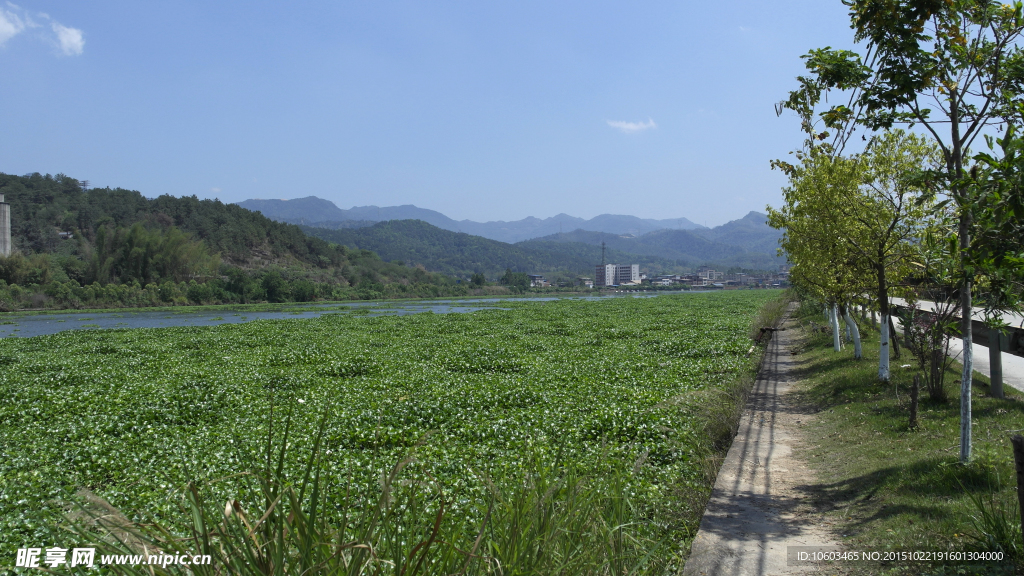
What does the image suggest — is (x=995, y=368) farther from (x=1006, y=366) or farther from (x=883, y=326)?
(x=1006, y=366)

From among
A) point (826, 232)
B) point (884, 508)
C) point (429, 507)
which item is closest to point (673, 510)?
point (884, 508)

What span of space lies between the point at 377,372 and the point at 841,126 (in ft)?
42.5

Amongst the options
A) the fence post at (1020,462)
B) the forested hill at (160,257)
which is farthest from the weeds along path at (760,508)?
the forested hill at (160,257)

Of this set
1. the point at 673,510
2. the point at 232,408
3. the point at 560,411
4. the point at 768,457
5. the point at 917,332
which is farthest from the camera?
the point at 232,408

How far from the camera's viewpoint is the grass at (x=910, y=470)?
Answer: 441 centimetres

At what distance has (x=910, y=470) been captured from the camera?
607 cm

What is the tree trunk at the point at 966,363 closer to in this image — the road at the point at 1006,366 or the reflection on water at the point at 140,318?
the road at the point at 1006,366

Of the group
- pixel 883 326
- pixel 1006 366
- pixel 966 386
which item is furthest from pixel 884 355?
pixel 966 386

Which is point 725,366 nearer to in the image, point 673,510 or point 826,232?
point 826,232

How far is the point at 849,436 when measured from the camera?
8.20 metres

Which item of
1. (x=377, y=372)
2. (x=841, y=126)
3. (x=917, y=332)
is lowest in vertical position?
(x=377, y=372)

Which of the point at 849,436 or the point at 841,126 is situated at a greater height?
the point at 841,126

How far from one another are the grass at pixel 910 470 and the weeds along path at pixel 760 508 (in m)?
0.23

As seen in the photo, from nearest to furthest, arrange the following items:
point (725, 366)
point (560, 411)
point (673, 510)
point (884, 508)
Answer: point (884, 508) → point (673, 510) → point (560, 411) → point (725, 366)
